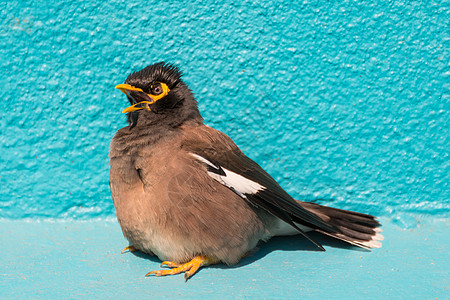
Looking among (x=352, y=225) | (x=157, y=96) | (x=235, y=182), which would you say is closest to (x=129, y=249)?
(x=235, y=182)

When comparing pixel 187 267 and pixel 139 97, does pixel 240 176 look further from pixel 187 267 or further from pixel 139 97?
pixel 139 97

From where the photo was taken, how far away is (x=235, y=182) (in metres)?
2.57

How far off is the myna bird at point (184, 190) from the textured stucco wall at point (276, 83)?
448mm

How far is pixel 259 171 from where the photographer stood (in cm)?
279

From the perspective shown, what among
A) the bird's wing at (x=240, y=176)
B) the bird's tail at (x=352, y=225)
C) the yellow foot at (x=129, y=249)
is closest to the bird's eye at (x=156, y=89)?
the bird's wing at (x=240, y=176)

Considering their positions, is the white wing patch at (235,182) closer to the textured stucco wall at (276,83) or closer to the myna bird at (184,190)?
the myna bird at (184,190)

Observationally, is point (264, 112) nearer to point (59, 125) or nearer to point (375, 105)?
point (375, 105)

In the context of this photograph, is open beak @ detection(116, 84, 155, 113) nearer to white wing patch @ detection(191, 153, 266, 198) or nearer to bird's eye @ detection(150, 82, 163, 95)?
bird's eye @ detection(150, 82, 163, 95)

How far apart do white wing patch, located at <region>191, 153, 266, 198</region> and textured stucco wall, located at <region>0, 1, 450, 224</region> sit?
0.65 meters

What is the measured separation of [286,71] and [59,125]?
5.14 ft

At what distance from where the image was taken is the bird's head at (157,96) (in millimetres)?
2715

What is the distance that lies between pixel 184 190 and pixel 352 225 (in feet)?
3.72

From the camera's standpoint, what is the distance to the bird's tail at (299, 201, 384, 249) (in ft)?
9.30

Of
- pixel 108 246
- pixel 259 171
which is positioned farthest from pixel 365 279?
pixel 108 246
